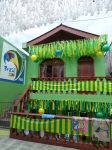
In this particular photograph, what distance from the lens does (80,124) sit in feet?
23.8

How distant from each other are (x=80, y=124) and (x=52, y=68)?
579 centimetres

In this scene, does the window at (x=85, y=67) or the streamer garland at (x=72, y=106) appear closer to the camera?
the streamer garland at (x=72, y=106)

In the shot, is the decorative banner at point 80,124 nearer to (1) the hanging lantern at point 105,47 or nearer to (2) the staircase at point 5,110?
(1) the hanging lantern at point 105,47

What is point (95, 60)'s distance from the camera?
37.3 ft

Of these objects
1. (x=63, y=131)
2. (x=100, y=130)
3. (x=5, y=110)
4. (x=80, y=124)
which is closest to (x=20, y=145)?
(x=63, y=131)

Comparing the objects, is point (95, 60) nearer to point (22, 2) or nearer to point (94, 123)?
point (94, 123)

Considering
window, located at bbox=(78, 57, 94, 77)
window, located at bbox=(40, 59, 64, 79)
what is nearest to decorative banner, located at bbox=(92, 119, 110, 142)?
window, located at bbox=(78, 57, 94, 77)

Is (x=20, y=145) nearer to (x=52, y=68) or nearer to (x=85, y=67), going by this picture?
(x=52, y=68)

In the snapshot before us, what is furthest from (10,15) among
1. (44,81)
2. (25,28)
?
(44,81)

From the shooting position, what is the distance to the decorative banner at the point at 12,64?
11789 millimetres

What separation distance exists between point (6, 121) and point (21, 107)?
1.35 meters

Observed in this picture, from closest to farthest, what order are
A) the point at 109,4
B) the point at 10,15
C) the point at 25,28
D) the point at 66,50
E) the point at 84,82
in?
the point at 109,4
the point at 10,15
the point at 25,28
the point at 84,82
the point at 66,50

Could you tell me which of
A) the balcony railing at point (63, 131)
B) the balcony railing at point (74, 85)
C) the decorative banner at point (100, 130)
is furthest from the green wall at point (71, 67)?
the decorative banner at point (100, 130)

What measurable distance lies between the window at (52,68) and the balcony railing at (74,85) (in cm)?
210
